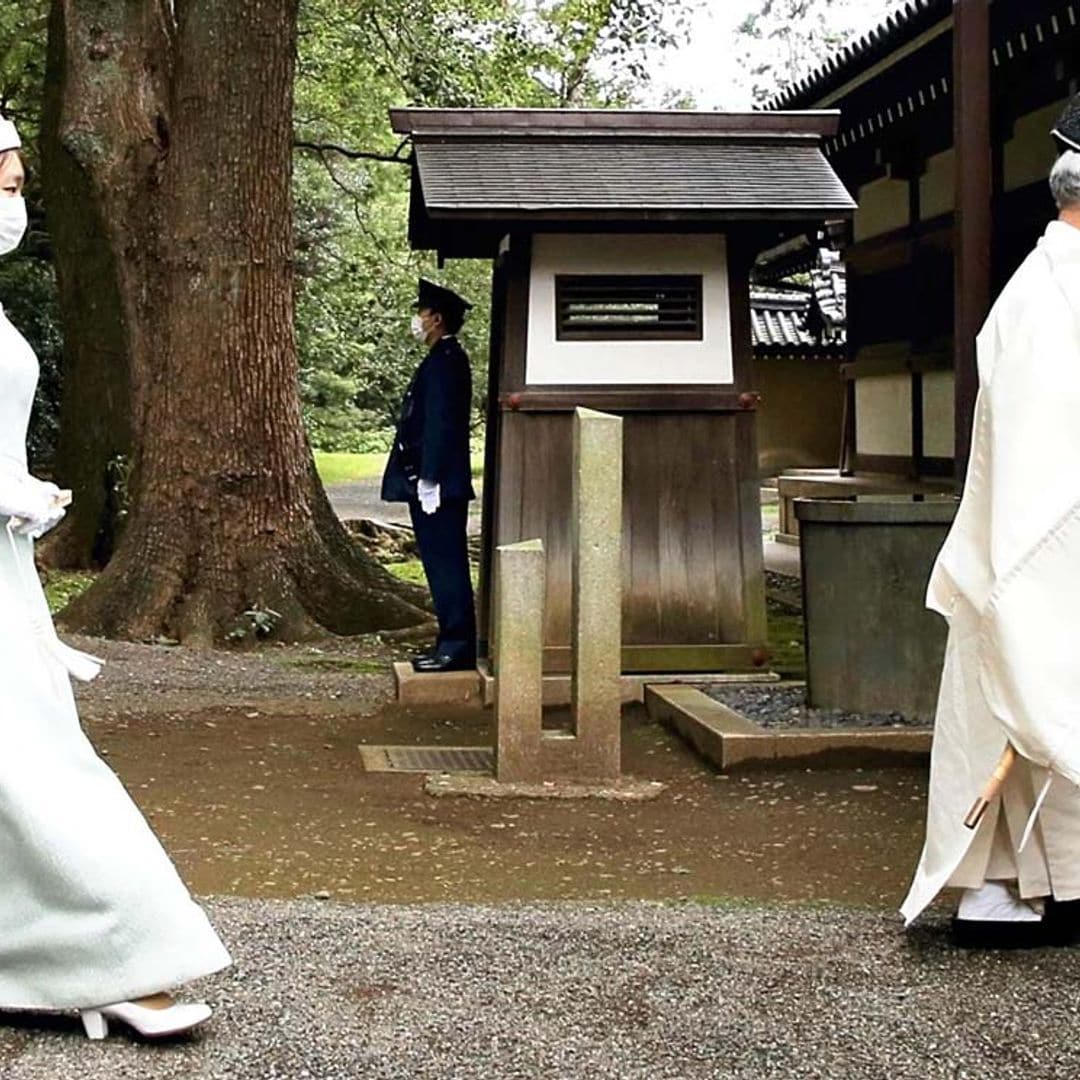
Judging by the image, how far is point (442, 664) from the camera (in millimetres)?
8484

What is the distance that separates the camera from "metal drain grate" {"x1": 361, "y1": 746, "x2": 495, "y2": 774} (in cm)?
680

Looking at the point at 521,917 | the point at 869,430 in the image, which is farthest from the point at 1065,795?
the point at 869,430

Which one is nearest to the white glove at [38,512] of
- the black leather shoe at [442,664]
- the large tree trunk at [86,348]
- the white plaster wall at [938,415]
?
the black leather shoe at [442,664]

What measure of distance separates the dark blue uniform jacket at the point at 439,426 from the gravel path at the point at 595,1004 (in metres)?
3.98

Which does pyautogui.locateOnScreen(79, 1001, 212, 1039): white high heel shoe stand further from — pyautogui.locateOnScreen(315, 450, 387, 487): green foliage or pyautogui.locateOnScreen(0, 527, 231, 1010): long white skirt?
pyautogui.locateOnScreen(315, 450, 387, 487): green foliage

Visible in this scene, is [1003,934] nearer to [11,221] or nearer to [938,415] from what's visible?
[11,221]

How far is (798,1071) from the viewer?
3357mm

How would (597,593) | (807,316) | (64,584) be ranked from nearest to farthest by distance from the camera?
1. (597,593)
2. (64,584)
3. (807,316)

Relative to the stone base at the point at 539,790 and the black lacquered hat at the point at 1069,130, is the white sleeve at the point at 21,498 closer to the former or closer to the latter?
the black lacquered hat at the point at 1069,130

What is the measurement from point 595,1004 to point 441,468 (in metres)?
4.72

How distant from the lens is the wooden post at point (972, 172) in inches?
266

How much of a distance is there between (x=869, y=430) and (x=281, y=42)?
216 inches

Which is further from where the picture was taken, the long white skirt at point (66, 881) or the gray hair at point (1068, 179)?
the gray hair at point (1068, 179)

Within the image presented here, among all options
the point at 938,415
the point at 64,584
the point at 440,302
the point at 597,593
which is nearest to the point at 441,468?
the point at 440,302
